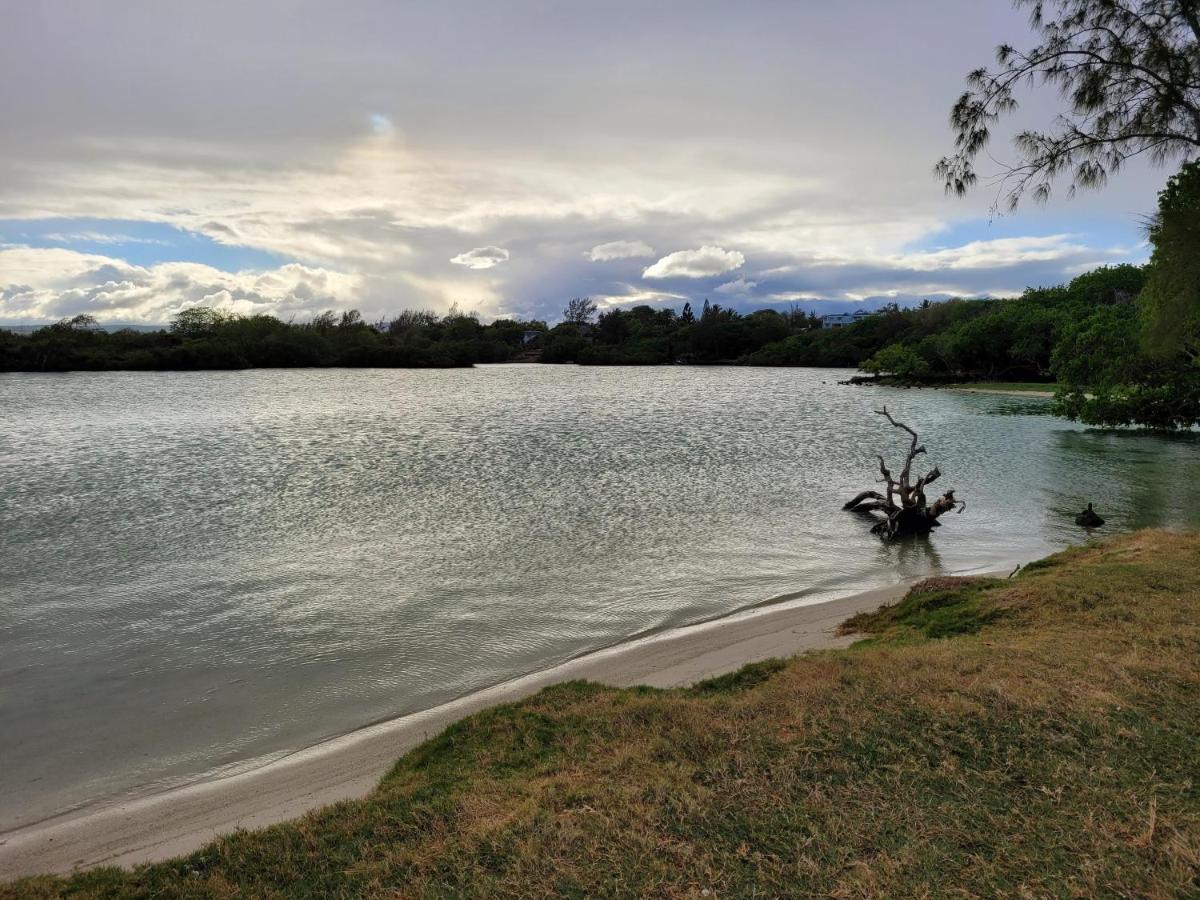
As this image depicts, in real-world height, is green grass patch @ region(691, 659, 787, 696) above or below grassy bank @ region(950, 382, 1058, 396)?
below

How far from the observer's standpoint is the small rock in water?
64.8 feet

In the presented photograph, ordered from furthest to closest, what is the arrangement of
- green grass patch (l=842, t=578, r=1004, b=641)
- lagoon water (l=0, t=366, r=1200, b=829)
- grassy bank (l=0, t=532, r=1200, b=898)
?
lagoon water (l=0, t=366, r=1200, b=829), green grass patch (l=842, t=578, r=1004, b=641), grassy bank (l=0, t=532, r=1200, b=898)

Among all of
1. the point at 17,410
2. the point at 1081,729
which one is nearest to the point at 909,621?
the point at 1081,729

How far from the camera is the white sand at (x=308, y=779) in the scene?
6.28 metres

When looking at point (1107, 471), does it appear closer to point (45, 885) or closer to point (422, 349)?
point (45, 885)

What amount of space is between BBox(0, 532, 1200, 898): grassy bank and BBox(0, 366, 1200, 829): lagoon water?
13.0ft

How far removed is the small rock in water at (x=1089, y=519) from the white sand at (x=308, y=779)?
12.3 m

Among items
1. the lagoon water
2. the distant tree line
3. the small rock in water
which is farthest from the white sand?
the distant tree line

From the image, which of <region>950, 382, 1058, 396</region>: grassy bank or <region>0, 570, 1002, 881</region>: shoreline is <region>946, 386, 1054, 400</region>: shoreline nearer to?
<region>950, 382, 1058, 396</region>: grassy bank

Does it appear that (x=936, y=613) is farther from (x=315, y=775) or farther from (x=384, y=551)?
(x=384, y=551)

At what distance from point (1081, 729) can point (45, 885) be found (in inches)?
287

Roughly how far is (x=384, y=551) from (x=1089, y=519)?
18255 mm

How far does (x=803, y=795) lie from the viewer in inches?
193

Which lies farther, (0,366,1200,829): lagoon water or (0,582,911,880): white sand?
(0,366,1200,829): lagoon water
